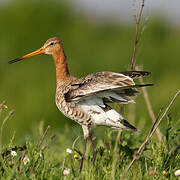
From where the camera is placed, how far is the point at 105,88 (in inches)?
164

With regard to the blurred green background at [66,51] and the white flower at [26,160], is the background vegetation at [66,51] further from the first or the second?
the white flower at [26,160]

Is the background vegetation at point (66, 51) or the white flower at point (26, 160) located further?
the background vegetation at point (66, 51)

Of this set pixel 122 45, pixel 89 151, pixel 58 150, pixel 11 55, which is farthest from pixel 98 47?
pixel 89 151

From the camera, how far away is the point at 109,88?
4.11 metres

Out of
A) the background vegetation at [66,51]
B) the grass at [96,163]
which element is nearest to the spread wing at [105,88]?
the grass at [96,163]

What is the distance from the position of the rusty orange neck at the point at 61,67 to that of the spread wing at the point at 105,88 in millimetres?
765

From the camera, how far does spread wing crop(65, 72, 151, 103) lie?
4184 mm

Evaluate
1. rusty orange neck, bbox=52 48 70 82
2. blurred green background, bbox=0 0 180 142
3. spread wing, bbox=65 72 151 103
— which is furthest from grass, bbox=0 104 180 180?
blurred green background, bbox=0 0 180 142

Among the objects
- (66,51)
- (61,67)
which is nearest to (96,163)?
(61,67)

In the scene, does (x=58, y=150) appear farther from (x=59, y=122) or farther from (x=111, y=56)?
(x=111, y=56)

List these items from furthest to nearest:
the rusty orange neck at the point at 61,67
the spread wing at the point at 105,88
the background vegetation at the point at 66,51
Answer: the background vegetation at the point at 66,51 → the rusty orange neck at the point at 61,67 → the spread wing at the point at 105,88

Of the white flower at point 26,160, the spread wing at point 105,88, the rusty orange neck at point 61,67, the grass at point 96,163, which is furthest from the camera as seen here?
the rusty orange neck at point 61,67

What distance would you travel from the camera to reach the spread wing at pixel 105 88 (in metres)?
4.18

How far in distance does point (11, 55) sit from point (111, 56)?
7.68 ft
